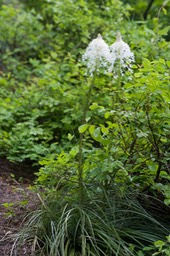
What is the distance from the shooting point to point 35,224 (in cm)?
343

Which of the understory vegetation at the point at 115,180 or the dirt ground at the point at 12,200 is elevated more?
the understory vegetation at the point at 115,180

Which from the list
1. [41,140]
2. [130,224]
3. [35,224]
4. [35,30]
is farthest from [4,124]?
[35,30]

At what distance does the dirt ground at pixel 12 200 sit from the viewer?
11.3ft

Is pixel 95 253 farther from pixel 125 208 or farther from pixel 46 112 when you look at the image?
pixel 46 112

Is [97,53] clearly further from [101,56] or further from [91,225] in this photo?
[91,225]

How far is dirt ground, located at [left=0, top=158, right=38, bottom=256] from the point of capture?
3.43 metres

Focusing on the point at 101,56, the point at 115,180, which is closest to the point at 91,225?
the point at 115,180

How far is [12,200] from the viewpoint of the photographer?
4.09 meters

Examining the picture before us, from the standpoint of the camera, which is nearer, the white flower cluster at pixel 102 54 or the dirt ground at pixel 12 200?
the white flower cluster at pixel 102 54

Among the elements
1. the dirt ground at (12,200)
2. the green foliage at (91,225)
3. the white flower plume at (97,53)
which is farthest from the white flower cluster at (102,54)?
the dirt ground at (12,200)

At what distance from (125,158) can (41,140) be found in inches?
78.5

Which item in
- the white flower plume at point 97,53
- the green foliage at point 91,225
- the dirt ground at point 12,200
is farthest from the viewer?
the dirt ground at point 12,200

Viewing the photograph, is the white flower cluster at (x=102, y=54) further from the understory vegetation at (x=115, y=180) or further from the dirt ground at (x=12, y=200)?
the dirt ground at (x=12, y=200)

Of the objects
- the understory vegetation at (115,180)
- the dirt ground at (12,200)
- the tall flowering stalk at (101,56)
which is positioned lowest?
the dirt ground at (12,200)
